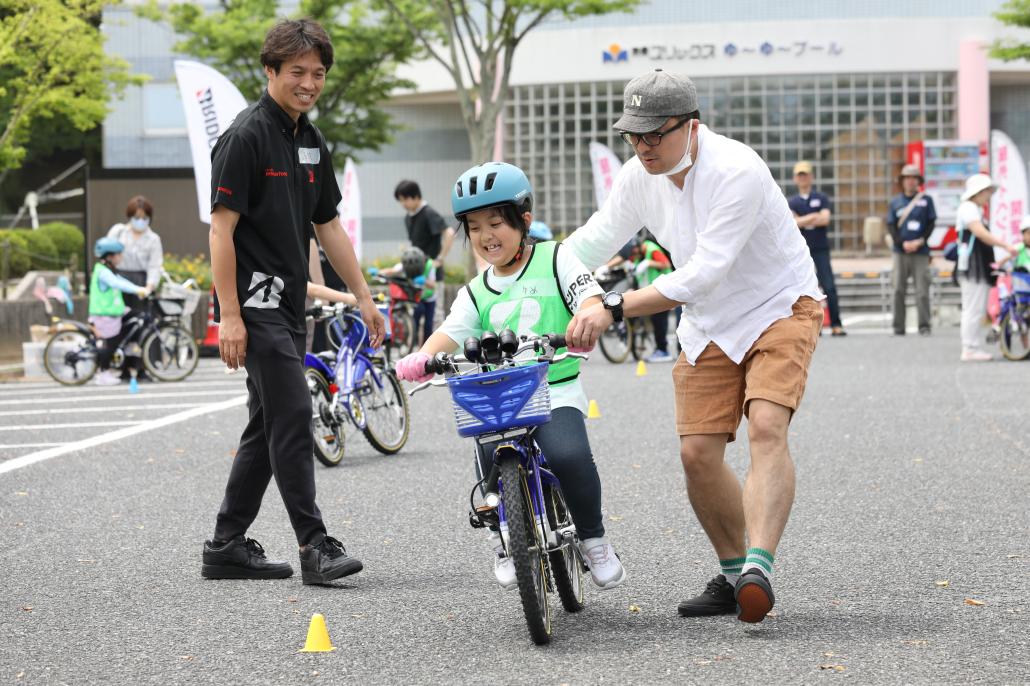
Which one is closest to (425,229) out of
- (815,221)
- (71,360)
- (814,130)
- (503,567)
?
(71,360)

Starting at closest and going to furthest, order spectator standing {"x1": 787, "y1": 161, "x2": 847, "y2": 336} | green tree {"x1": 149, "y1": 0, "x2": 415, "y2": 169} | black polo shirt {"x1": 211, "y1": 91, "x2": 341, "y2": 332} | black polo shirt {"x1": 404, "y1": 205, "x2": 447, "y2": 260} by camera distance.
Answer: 1. black polo shirt {"x1": 211, "y1": 91, "x2": 341, "y2": 332}
2. black polo shirt {"x1": 404, "y1": 205, "x2": 447, "y2": 260}
3. spectator standing {"x1": 787, "y1": 161, "x2": 847, "y2": 336}
4. green tree {"x1": 149, "y1": 0, "x2": 415, "y2": 169}

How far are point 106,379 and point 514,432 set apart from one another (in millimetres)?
13020

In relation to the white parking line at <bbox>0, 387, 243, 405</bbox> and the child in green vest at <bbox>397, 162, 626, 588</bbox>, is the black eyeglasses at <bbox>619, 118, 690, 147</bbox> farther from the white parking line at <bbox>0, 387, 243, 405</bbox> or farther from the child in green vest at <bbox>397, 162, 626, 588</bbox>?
the white parking line at <bbox>0, 387, 243, 405</bbox>

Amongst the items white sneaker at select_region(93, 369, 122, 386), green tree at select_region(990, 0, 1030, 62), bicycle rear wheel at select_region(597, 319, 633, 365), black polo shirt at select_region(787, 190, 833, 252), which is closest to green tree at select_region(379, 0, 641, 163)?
green tree at select_region(990, 0, 1030, 62)

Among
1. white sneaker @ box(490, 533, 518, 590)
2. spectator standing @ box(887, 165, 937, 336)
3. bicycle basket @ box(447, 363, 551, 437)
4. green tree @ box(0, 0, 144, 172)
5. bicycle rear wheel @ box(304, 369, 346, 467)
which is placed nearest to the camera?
bicycle basket @ box(447, 363, 551, 437)

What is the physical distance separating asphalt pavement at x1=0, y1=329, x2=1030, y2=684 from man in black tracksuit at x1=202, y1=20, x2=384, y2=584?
195mm

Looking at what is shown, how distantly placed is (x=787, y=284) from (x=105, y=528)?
3929 millimetres

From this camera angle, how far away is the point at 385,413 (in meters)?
10.0

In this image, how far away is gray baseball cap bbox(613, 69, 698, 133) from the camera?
4785 mm

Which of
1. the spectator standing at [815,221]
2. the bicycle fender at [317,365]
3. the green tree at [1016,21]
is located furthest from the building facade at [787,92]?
the bicycle fender at [317,365]

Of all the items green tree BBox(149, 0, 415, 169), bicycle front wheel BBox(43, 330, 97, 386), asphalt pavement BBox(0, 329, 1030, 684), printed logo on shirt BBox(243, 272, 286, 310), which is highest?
green tree BBox(149, 0, 415, 169)

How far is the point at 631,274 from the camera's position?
17.7 metres

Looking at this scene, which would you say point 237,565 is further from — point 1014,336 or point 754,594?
point 1014,336

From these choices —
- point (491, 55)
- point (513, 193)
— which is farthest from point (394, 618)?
point (491, 55)
